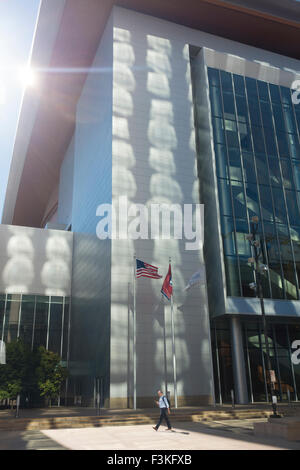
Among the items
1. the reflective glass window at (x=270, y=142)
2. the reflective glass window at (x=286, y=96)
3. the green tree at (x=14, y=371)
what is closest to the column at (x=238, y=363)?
the green tree at (x=14, y=371)

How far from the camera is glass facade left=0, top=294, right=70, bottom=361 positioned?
33719mm

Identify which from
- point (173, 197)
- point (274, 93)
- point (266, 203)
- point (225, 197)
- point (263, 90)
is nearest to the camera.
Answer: point (173, 197)

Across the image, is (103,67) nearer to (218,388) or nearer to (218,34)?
(218,34)

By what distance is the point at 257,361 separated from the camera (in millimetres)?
30203

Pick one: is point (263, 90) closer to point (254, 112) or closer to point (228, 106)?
point (254, 112)

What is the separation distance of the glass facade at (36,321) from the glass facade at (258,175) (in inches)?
622

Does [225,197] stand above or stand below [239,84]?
below

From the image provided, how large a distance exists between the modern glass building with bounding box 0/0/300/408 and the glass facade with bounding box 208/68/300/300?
11 cm

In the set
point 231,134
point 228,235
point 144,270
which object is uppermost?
point 231,134

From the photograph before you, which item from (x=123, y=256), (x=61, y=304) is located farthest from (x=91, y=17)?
(x=61, y=304)

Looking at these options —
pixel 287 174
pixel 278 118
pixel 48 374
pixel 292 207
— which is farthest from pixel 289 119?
pixel 48 374

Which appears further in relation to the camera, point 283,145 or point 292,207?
point 283,145

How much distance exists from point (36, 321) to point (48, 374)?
8352 millimetres

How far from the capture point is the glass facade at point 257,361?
29.4 metres
